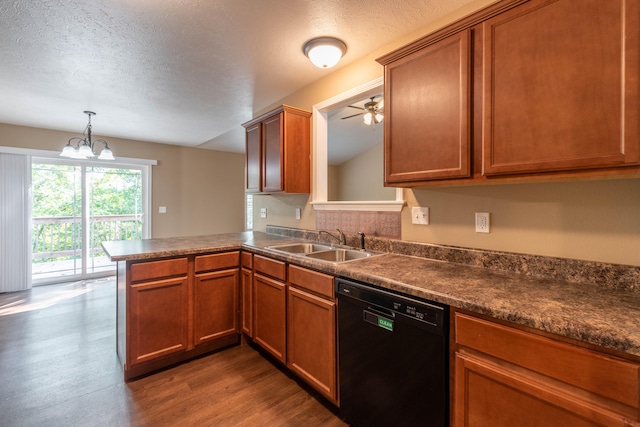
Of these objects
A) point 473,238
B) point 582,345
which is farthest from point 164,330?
point 582,345

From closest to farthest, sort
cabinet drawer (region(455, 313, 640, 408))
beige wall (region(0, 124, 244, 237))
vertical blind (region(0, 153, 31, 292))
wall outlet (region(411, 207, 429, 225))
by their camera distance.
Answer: cabinet drawer (region(455, 313, 640, 408))
wall outlet (region(411, 207, 429, 225))
vertical blind (region(0, 153, 31, 292))
beige wall (region(0, 124, 244, 237))

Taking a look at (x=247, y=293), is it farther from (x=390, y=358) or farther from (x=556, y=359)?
(x=556, y=359)

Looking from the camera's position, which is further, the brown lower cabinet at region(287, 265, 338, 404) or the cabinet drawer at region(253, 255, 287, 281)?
the cabinet drawer at region(253, 255, 287, 281)

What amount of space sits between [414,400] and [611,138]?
4.07 ft

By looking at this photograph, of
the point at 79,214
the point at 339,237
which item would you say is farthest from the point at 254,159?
the point at 79,214

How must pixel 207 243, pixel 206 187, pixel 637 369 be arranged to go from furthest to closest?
1. pixel 206 187
2. pixel 207 243
3. pixel 637 369

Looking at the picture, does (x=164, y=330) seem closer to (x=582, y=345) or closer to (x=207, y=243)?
(x=207, y=243)

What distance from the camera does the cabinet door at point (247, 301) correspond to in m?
2.38

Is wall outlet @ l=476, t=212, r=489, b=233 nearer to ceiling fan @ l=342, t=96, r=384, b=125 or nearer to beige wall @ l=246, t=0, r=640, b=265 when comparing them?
beige wall @ l=246, t=0, r=640, b=265

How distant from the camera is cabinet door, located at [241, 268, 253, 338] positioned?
238 cm

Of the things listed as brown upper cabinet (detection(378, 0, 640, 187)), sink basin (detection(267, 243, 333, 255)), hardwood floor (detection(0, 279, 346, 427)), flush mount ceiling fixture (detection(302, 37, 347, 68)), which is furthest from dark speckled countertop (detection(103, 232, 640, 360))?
flush mount ceiling fixture (detection(302, 37, 347, 68))

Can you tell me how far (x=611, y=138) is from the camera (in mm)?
1050

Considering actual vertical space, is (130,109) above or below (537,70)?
above

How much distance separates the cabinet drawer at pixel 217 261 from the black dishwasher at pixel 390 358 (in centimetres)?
116
